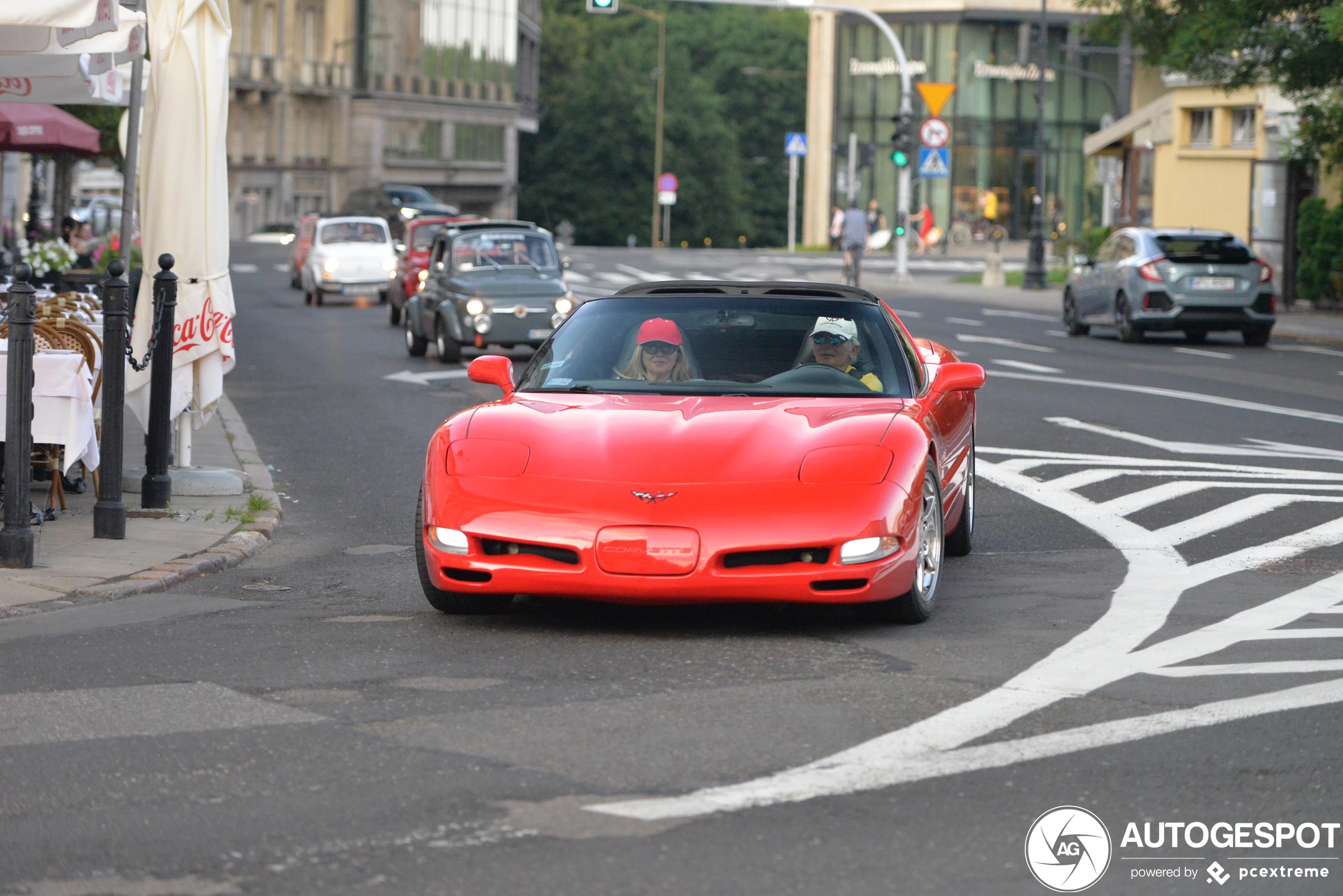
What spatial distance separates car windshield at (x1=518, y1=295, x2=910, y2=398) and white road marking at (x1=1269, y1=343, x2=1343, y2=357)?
1783 centimetres

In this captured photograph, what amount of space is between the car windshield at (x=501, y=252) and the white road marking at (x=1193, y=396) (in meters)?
5.88

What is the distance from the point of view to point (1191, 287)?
2589cm

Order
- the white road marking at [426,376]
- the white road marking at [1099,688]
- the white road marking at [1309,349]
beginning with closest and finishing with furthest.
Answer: the white road marking at [1099,688]
the white road marking at [426,376]
the white road marking at [1309,349]

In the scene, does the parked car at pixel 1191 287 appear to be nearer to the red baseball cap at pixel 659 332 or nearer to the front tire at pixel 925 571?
the red baseball cap at pixel 659 332

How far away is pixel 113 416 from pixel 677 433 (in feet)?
11.4

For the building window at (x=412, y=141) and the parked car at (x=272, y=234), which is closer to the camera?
the parked car at (x=272, y=234)

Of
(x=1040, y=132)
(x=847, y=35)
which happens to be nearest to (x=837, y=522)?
(x=1040, y=132)

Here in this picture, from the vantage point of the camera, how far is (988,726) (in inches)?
222

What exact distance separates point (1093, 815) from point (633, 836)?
1.14 metres

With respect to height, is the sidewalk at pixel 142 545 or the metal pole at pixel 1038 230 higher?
the metal pole at pixel 1038 230

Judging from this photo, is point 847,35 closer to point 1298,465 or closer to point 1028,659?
point 1298,465

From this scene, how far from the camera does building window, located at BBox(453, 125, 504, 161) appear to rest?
95188mm

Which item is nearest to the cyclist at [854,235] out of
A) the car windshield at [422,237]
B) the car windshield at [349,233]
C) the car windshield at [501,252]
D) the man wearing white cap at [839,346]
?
the car windshield at [349,233]

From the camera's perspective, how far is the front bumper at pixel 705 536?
6.92 metres
